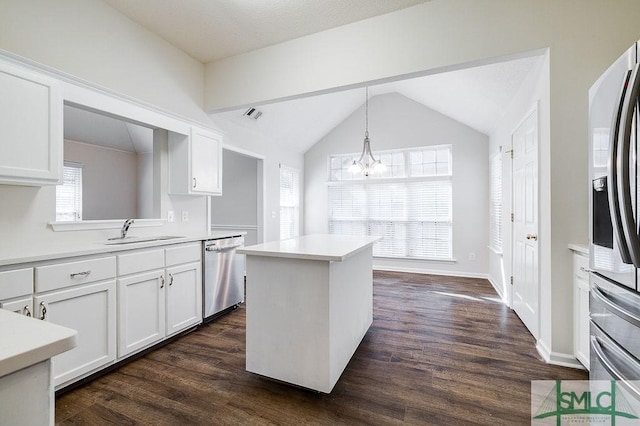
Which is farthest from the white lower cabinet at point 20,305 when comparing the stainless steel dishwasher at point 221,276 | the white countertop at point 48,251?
the stainless steel dishwasher at point 221,276

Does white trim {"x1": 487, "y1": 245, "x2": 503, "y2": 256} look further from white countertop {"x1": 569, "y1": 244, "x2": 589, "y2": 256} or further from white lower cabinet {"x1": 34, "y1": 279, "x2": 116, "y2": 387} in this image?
white lower cabinet {"x1": 34, "y1": 279, "x2": 116, "y2": 387}

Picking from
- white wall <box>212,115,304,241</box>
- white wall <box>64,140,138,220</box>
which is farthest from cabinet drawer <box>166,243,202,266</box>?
white wall <box>64,140,138,220</box>

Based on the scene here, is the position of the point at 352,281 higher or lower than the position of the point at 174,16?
lower

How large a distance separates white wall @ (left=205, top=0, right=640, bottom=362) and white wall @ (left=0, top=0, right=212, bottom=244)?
1.86 metres

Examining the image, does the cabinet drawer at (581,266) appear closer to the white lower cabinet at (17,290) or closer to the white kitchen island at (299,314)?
the white kitchen island at (299,314)

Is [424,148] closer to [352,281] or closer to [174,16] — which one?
[352,281]

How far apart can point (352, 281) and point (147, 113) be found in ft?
8.43

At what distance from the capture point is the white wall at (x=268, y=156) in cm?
425

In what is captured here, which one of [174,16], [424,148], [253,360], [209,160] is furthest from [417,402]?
[424,148]

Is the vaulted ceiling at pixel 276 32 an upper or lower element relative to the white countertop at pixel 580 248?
upper

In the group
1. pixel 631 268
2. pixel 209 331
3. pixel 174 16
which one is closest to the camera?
pixel 631 268

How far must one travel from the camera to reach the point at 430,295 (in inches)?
Result: 162

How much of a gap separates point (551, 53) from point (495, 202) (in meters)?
2.69

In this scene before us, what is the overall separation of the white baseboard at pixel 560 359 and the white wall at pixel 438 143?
2.93m
